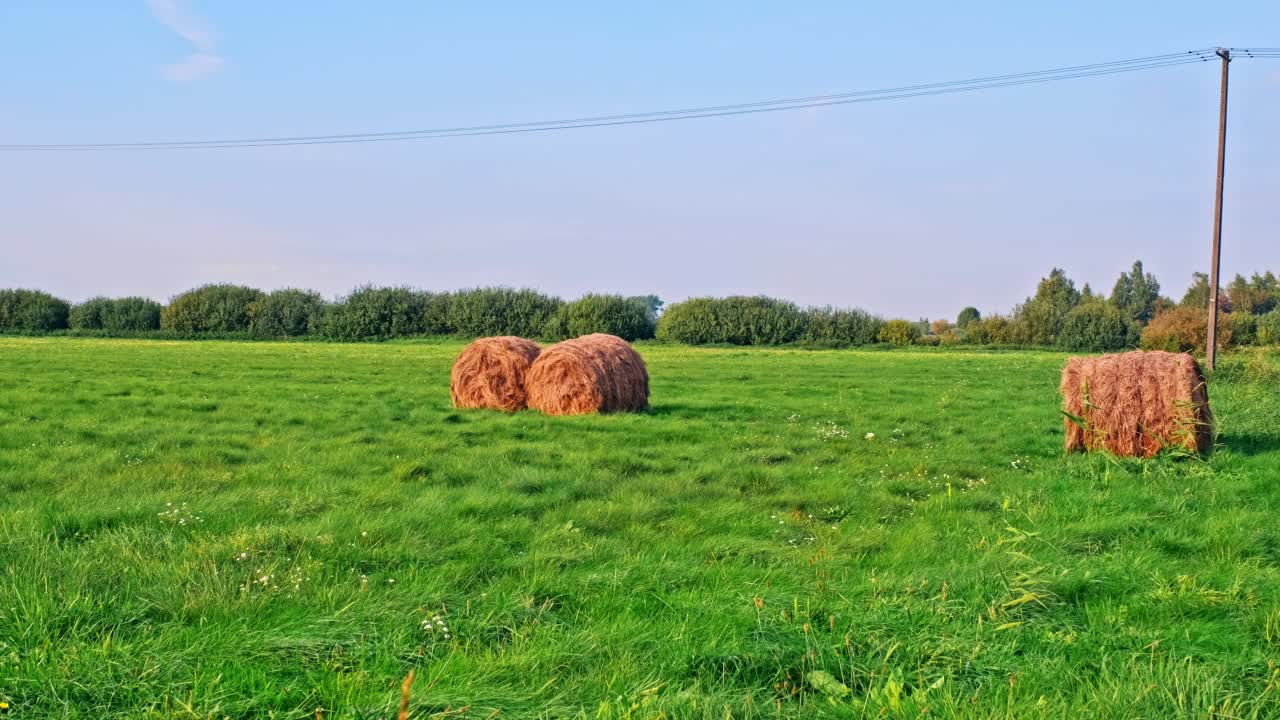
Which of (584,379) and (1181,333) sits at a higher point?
(1181,333)

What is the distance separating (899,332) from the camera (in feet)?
234

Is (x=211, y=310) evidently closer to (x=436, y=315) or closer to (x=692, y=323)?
(x=436, y=315)

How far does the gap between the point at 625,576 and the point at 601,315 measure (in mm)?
69017

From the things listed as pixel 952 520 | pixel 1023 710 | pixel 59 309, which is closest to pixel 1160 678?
pixel 1023 710

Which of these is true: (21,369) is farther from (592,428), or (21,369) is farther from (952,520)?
(952,520)

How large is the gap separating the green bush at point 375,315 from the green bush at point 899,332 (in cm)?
3859

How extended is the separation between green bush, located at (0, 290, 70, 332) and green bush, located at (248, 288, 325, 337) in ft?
72.0

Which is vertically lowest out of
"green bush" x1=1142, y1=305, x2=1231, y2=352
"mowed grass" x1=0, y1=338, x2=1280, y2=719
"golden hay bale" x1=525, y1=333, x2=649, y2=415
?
"mowed grass" x1=0, y1=338, x2=1280, y2=719

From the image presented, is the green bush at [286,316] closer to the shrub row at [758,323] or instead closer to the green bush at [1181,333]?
the shrub row at [758,323]

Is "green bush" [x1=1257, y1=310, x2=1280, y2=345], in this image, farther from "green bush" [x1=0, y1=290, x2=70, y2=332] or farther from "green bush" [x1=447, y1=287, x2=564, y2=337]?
"green bush" [x1=0, y1=290, x2=70, y2=332]

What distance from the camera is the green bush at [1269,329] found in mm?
43725

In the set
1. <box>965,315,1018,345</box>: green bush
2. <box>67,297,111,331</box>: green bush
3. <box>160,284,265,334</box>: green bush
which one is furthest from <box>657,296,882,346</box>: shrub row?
<box>67,297,111,331</box>: green bush

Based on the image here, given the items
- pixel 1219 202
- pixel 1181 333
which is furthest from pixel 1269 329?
pixel 1219 202

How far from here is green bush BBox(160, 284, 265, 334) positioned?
8194 centimetres
